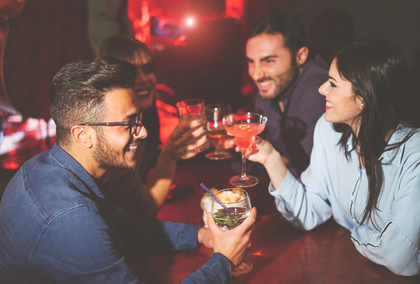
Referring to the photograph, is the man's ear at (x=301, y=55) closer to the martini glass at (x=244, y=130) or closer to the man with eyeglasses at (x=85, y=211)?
the martini glass at (x=244, y=130)

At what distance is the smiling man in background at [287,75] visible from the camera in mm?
2738

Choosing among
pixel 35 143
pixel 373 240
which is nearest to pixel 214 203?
pixel 373 240

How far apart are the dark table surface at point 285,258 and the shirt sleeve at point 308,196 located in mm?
52

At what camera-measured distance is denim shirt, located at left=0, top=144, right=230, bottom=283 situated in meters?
1.13

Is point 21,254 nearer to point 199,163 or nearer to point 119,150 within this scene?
point 119,150

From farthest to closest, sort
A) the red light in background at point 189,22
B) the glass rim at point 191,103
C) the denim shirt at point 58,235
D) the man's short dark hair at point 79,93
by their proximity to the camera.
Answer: the red light in background at point 189,22 → the glass rim at point 191,103 → the man's short dark hair at point 79,93 → the denim shirt at point 58,235

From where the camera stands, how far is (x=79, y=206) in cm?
116

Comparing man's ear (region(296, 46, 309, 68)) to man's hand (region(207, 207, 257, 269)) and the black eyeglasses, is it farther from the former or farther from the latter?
man's hand (region(207, 207, 257, 269))

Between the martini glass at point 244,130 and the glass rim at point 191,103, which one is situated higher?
the glass rim at point 191,103

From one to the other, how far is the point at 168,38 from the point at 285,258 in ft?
16.5

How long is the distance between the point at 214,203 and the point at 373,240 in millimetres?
705

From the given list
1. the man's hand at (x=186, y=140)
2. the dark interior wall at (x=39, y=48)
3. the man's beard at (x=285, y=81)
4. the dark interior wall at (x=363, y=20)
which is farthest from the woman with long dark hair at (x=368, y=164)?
the dark interior wall at (x=39, y=48)

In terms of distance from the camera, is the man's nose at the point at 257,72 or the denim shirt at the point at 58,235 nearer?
the denim shirt at the point at 58,235

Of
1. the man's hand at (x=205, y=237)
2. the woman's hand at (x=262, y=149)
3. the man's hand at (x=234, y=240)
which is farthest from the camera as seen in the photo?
the woman's hand at (x=262, y=149)
